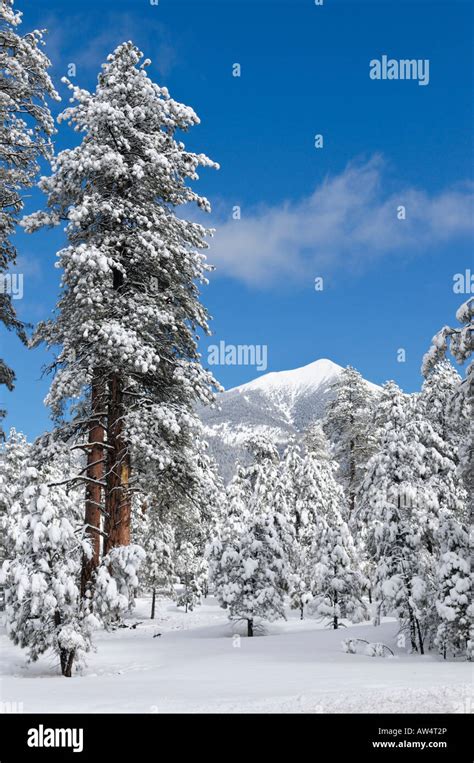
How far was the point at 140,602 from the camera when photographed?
42.6 metres

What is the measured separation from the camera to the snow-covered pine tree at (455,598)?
10.6 metres

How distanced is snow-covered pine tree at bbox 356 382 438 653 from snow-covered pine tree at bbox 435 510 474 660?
82 centimetres

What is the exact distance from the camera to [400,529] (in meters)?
13.4

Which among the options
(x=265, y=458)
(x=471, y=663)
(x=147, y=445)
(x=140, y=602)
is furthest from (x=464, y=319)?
(x=140, y=602)

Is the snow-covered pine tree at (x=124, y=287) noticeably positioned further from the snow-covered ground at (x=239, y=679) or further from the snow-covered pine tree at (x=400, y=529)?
the snow-covered pine tree at (x=400, y=529)

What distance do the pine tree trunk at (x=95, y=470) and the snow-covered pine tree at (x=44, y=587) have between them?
2634mm

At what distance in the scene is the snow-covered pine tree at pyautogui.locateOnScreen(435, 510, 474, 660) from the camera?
1056 centimetres

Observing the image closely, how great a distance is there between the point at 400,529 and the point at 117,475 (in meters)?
6.49

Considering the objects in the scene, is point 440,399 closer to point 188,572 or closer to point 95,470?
point 95,470

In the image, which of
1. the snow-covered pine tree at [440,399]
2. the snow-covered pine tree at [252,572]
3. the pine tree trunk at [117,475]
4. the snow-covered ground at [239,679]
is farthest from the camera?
the snow-covered pine tree at [440,399]

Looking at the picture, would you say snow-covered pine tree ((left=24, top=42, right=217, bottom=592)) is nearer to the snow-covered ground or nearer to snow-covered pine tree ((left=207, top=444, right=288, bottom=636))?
the snow-covered ground

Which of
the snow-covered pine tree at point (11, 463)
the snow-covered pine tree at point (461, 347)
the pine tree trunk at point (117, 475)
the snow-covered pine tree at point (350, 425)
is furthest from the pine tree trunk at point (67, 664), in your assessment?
the snow-covered pine tree at point (350, 425)

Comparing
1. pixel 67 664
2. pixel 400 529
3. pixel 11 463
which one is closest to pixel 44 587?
pixel 67 664

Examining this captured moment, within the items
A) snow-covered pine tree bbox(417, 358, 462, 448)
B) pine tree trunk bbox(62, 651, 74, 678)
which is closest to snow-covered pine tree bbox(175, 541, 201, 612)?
snow-covered pine tree bbox(417, 358, 462, 448)
